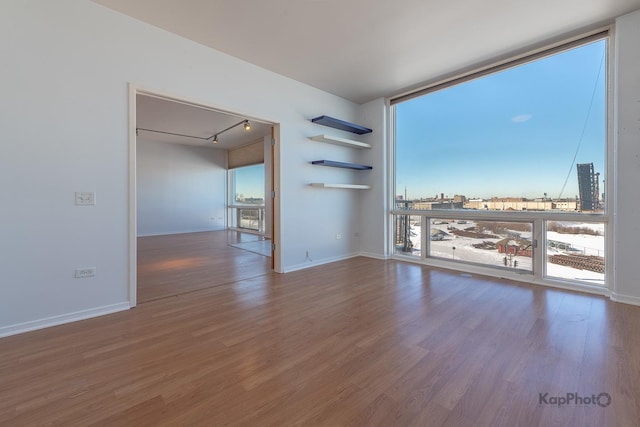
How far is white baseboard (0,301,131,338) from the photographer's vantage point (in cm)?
209

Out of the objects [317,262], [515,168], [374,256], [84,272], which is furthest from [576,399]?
Result: [84,272]

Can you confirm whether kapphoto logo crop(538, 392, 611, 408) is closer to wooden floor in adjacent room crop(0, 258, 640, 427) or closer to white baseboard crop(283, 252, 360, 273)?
wooden floor in adjacent room crop(0, 258, 640, 427)

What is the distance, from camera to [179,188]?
864 cm

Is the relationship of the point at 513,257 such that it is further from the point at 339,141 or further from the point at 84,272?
the point at 84,272

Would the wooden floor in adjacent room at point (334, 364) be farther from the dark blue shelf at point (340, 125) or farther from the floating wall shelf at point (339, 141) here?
the dark blue shelf at point (340, 125)

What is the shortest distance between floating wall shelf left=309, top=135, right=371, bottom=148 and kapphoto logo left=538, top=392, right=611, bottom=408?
3624 millimetres

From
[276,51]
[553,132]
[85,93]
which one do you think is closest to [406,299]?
[553,132]

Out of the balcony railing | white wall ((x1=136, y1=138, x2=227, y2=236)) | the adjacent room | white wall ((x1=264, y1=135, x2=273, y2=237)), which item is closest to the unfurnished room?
the adjacent room

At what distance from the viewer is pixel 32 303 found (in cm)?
218

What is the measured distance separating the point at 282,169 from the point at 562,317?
3.48m

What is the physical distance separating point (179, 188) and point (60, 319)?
698cm

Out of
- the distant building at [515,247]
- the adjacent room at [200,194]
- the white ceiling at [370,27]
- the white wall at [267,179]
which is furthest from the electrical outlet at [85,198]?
the white wall at [267,179]

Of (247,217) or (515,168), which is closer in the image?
(515,168)

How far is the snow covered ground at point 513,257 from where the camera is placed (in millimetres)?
3015
